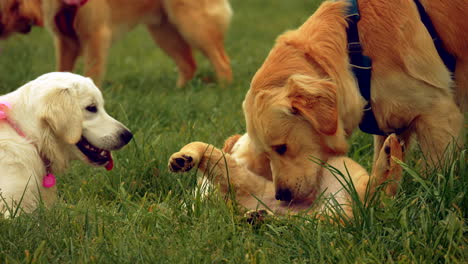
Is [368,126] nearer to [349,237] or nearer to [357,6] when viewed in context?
[357,6]

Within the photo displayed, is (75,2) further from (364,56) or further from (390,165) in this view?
(390,165)

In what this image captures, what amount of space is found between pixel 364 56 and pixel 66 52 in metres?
3.77

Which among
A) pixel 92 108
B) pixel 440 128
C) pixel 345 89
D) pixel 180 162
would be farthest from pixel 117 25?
pixel 440 128

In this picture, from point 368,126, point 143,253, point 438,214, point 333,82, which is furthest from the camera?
point 368,126

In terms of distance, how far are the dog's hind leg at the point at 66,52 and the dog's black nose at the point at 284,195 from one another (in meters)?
3.58

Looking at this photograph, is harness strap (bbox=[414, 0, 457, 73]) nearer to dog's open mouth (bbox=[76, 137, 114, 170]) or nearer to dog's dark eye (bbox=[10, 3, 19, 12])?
dog's open mouth (bbox=[76, 137, 114, 170])

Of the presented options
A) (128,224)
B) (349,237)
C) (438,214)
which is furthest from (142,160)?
(438,214)

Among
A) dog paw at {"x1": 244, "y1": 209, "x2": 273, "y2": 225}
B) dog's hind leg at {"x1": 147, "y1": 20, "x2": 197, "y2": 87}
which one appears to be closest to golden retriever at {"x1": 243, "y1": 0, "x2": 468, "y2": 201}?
dog paw at {"x1": 244, "y1": 209, "x2": 273, "y2": 225}

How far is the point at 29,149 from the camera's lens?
3.08 meters

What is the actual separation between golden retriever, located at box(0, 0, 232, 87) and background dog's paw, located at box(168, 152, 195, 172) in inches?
121

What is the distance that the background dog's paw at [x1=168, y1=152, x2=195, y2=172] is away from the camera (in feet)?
9.87

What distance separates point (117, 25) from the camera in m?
6.43

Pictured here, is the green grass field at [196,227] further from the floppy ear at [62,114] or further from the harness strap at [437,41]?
the harness strap at [437,41]

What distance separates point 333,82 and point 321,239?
88 cm
